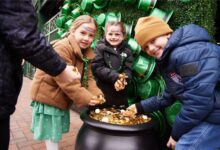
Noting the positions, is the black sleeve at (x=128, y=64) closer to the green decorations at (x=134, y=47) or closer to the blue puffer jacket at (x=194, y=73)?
the green decorations at (x=134, y=47)

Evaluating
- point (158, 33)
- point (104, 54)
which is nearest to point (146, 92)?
point (104, 54)

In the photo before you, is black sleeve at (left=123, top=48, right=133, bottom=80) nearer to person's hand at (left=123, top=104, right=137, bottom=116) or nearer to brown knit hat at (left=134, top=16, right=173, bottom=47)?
person's hand at (left=123, top=104, right=137, bottom=116)

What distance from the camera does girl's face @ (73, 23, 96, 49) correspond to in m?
2.63

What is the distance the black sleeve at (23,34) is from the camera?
4.17 ft

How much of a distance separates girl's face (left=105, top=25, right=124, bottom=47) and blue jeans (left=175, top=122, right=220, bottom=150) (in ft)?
5.14

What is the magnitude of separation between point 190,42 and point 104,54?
4.96 feet

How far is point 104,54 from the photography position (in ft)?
10.6

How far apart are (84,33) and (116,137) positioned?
1083 mm

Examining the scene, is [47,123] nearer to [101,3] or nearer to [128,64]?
[128,64]

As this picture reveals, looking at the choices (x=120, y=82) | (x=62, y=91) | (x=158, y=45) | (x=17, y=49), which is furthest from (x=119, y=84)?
(x=17, y=49)

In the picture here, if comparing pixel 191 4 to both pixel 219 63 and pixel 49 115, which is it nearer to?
pixel 219 63

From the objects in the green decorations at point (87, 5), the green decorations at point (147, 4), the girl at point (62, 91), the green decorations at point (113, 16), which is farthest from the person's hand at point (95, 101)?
the green decorations at point (87, 5)

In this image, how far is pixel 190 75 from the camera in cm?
177

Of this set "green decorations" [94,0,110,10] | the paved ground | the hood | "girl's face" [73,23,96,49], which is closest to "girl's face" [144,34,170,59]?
the hood
